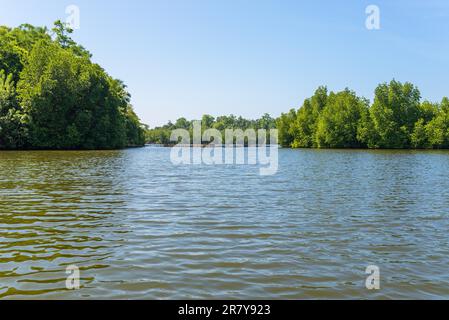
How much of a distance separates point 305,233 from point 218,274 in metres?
4.83

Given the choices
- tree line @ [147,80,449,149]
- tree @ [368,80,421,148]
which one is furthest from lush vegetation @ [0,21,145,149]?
tree @ [368,80,421,148]

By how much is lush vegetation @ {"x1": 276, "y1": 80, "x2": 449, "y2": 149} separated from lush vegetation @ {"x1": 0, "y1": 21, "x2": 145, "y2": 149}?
71.9 meters

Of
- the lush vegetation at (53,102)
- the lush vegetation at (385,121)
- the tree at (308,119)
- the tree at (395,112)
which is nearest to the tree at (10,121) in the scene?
the lush vegetation at (53,102)

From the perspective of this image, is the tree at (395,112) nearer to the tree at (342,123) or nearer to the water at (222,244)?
the tree at (342,123)

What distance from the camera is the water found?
829cm

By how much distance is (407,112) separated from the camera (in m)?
128

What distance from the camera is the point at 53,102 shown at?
85.2 meters

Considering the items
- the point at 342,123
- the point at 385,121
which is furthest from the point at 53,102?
the point at 385,121

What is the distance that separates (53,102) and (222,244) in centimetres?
8238

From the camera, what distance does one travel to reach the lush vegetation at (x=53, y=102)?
267 feet

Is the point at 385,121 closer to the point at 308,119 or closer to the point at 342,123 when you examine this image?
the point at 342,123

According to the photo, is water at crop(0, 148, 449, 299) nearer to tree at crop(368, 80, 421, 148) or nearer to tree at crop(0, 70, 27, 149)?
tree at crop(0, 70, 27, 149)

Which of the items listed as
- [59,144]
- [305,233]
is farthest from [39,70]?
[305,233]

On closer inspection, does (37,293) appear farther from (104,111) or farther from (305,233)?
(104,111)
